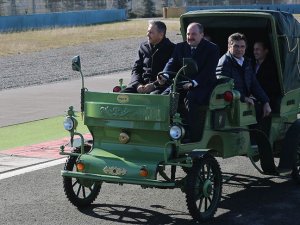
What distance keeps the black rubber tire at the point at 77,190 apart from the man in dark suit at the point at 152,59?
115 cm

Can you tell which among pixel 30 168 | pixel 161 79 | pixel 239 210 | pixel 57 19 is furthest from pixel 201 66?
pixel 57 19

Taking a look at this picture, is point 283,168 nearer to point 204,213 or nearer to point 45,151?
point 204,213

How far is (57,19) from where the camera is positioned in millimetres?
56688

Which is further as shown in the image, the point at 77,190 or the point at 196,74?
the point at 77,190

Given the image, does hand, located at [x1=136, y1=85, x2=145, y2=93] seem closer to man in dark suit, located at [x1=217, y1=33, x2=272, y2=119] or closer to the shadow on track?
man in dark suit, located at [x1=217, y1=33, x2=272, y2=119]

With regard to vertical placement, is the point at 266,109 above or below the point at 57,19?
above

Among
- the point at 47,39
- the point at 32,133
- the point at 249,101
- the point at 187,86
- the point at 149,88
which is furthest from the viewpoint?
the point at 47,39

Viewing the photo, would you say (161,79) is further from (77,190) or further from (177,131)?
(77,190)

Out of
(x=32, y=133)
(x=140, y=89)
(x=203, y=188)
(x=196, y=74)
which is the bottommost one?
(x=32, y=133)

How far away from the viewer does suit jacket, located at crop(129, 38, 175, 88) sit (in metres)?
8.60

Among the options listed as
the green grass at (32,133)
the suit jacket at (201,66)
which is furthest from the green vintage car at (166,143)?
the green grass at (32,133)

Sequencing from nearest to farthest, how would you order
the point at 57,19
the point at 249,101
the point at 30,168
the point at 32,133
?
the point at 249,101, the point at 30,168, the point at 32,133, the point at 57,19

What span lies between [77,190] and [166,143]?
1.45 meters

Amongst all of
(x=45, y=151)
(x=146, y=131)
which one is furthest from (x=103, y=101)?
(x=45, y=151)
